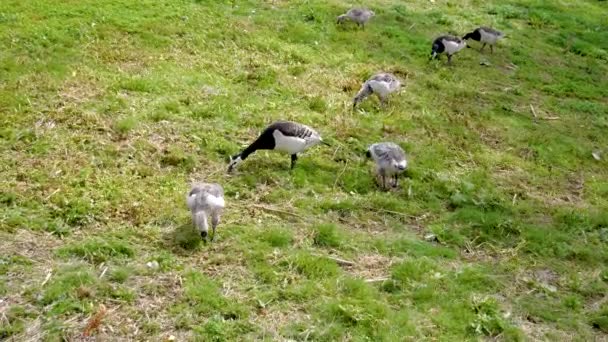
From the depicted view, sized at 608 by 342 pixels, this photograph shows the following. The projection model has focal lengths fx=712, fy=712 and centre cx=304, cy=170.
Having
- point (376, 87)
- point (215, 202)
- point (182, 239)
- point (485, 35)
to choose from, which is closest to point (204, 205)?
point (215, 202)

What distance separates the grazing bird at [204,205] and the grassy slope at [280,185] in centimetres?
28

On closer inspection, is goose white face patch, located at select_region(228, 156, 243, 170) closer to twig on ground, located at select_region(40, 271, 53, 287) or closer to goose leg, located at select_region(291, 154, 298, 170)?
goose leg, located at select_region(291, 154, 298, 170)

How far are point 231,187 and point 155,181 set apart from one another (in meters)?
1.03

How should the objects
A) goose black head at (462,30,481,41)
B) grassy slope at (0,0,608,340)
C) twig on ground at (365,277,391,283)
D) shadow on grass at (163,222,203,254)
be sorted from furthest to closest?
goose black head at (462,30,481,41) → shadow on grass at (163,222,203,254) → twig on ground at (365,277,391,283) → grassy slope at (0,0,608,340)

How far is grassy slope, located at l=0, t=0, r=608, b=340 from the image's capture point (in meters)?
7.55

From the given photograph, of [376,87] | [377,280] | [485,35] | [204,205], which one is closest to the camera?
[377,280]

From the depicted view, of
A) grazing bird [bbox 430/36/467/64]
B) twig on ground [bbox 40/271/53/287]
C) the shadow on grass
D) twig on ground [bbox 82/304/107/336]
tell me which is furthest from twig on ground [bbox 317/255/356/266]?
grazing bird [bbox 430/36/467/64]

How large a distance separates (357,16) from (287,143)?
7.59 metres

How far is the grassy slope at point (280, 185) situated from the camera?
A: 24.8 feet

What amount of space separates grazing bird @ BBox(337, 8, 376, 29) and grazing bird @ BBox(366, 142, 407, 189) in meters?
7.14

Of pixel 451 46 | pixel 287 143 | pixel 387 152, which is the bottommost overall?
pixel 451 46

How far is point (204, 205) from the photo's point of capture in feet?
27.6

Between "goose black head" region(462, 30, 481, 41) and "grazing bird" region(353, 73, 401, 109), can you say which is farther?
"goose black head" region(462, 30, 481, 41)

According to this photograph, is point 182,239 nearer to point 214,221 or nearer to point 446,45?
point 214,221
